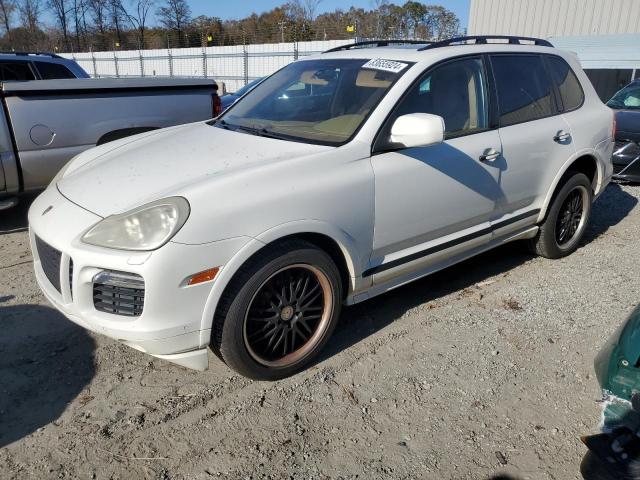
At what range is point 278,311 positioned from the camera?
2.99m

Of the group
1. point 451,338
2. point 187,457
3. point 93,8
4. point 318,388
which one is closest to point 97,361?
point 187,457

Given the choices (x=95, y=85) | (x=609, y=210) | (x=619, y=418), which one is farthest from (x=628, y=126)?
(x=95, y=85)

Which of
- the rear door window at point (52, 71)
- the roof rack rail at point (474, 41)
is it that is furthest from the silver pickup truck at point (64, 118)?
the roof rack rail at point (474, 41)

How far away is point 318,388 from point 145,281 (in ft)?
3.80

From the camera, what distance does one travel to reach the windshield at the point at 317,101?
3.38 meters

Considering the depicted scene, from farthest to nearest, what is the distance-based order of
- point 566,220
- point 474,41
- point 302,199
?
1. point 566,220
2. point 474,41
3. point 302,199

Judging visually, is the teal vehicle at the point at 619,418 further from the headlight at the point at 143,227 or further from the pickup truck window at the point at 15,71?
the pickup truck window at the point at 15,71

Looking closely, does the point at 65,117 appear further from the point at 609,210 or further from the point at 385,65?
the point at 609,210

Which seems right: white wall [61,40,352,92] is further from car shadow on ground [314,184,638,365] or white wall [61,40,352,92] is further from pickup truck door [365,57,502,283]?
pickup truck door [365,57,502,283]

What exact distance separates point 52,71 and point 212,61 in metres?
21.9

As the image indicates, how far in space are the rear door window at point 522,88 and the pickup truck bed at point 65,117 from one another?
3.43 meters

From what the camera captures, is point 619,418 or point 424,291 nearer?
point 619,418

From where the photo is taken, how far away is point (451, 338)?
3615mm

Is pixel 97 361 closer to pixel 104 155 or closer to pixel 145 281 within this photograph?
pixel 145 281
